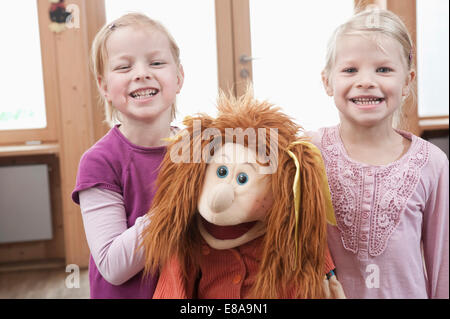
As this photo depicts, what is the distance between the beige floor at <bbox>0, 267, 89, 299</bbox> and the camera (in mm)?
1974

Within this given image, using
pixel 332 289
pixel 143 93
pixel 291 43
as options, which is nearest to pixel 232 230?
pixel 332 289

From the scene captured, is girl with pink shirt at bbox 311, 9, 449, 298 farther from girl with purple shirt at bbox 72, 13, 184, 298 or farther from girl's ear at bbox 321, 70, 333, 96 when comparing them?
girl with purple shirt at bbox 72, 13, 184, 298

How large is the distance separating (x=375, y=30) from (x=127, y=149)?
0.46 meters

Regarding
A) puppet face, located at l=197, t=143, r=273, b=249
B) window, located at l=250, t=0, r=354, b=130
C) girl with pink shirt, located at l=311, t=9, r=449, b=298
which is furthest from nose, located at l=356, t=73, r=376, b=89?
window, located at l=250, t=0, r=354, b=130

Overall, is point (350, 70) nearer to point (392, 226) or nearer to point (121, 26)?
point (392, 226)

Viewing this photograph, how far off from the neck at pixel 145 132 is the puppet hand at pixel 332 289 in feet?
1.17

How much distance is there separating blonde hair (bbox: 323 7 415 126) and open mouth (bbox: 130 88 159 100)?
1.03ft

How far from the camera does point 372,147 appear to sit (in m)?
0.78

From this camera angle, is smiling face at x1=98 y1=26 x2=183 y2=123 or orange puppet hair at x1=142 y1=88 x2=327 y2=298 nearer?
orange puppet hair at x1=142 y1=88 x2=327 y2=298

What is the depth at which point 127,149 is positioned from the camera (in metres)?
0.74

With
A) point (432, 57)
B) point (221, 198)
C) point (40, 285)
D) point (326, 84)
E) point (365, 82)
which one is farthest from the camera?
point (432, 57)

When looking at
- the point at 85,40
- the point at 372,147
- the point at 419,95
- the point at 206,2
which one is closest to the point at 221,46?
the point at 206,2

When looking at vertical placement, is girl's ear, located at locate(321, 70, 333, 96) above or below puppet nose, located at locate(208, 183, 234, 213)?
above

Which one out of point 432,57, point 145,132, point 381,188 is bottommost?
point 381,188
